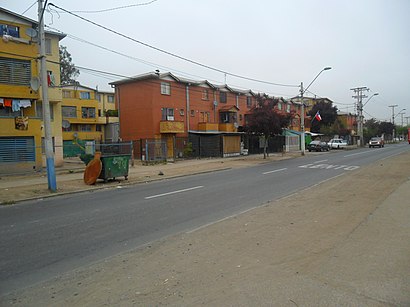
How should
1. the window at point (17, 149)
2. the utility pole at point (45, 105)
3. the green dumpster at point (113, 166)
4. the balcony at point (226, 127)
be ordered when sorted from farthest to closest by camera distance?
the balcony at point (226, 127) < the window at point (17, 149) < the green dumpster at point (113, 166) < the utility pole at point (45, 105)

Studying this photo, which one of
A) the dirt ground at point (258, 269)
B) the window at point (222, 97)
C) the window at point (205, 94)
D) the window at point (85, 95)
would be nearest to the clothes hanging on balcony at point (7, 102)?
the dirt ground at point (258, 269)

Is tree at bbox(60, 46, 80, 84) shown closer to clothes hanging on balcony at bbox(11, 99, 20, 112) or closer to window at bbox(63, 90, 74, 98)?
window at bbox(63, 90, 74, 98)

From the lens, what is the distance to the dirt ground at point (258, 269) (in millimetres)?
3758

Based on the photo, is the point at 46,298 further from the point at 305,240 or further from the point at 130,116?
the point at 130,116

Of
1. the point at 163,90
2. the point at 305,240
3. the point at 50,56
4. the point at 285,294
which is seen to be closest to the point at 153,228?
the point at 305,240

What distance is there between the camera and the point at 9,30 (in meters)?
22.1

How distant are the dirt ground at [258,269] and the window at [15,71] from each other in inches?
786

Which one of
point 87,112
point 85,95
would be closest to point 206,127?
point 87,112

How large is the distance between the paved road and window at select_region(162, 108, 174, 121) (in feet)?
71.9

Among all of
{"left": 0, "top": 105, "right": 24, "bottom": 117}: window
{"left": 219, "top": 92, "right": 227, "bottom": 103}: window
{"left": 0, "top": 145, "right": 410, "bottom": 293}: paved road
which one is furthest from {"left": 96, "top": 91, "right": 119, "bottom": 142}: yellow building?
{"left": 0, "top": 145, "right": 410, "bottom": 293}: paved road

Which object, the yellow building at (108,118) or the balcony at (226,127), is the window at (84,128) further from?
the balcony at (226,127)

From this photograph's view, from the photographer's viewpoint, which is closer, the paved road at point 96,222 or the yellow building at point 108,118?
the paved road at point 96,222

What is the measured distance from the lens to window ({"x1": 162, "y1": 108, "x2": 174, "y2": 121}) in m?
34.6

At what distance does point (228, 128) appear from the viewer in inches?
1559
